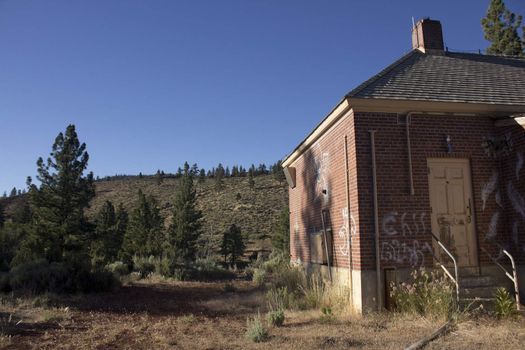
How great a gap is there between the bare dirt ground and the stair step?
1157mm

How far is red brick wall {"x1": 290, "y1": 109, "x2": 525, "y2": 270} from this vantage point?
896 centimetres

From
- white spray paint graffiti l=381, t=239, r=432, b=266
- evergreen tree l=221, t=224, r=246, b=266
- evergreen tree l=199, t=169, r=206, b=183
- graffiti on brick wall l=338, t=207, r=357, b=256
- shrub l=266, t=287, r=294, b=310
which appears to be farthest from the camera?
evergreen tree l=199, t=169, r=206, b=183

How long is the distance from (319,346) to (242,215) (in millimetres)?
52288

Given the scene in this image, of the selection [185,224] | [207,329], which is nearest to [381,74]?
[207,329]

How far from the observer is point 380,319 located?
26.5 feet

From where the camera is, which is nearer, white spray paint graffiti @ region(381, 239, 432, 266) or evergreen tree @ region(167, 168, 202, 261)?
white spray paint graffiti @ region(381, 239, 432, 266)

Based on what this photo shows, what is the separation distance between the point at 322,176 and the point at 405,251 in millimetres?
3620

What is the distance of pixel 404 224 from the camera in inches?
357

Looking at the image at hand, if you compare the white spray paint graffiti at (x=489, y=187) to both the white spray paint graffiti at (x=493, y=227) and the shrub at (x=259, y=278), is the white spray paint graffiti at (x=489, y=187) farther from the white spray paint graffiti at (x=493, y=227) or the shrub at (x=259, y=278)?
the shrub at (x=259, y=278)

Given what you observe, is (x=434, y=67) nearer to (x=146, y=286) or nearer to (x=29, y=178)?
(x=146, y=286)

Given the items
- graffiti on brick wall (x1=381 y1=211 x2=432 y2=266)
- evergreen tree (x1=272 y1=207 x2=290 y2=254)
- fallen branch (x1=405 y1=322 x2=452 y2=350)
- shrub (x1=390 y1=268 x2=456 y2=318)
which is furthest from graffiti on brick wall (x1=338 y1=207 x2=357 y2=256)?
evergreen tree (x1=272 y1=207 x2=290 y2=254)

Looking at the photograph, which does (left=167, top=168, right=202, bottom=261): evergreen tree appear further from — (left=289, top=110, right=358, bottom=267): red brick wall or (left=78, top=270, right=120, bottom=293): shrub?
(left=289, top=110, right=358, bottom=267): red brick wall

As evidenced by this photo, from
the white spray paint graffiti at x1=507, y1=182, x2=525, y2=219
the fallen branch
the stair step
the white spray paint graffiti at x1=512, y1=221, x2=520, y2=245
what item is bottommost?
the fallen branch

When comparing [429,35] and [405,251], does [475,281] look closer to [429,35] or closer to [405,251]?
[405,251]
